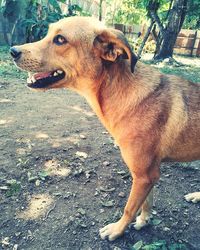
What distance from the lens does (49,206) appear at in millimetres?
3430

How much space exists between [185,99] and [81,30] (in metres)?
1.24

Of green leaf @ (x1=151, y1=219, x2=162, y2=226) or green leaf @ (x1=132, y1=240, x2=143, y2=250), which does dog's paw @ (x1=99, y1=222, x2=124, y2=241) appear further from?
green leaf @ (x1=151, y1=219, x2=162, y2=226)

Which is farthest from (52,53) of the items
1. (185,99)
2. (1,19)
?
(1,19)

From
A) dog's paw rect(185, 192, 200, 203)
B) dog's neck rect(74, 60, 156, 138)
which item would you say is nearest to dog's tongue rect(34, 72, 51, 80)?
dog's neck rect(74, 60, 156, 138)

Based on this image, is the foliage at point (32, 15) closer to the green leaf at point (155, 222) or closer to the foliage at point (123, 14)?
the green leaf at point (155, 222)

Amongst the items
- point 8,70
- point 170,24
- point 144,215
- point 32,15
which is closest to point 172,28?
point 170,24

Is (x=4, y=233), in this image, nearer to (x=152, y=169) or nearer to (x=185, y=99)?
(x=152, y=169)

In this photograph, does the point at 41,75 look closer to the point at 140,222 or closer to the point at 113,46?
the point at 113,46

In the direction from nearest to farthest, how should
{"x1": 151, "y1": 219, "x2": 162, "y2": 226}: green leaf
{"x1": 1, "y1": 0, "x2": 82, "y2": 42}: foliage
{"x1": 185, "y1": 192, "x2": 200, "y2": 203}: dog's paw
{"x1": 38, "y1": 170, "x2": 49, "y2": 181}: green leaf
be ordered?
{"x1": 151, "y1": 219, "x2": 162, "y2": 226}: green leaf → {"x1": 185, "y1": 192, "x2": 200, "y2": 203}: dog's paw → {"x1": 38, "y1": 170, "x2": 49, "y2": 181}: green leaf → {"x1": 1, "y1": 0, "x2": 82, "y2": 42}: foliage

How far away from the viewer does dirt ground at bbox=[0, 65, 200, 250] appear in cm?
307

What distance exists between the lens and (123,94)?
2846 mm

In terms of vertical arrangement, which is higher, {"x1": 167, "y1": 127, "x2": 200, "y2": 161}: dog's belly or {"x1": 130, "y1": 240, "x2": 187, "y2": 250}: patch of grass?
{"x1": 167, "y1": 127, "x2": 200, "y2": 161}: dog's belly

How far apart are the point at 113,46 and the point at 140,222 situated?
1.91 meters

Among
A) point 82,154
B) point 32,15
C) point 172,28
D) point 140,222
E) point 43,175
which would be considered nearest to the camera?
point 140,222
